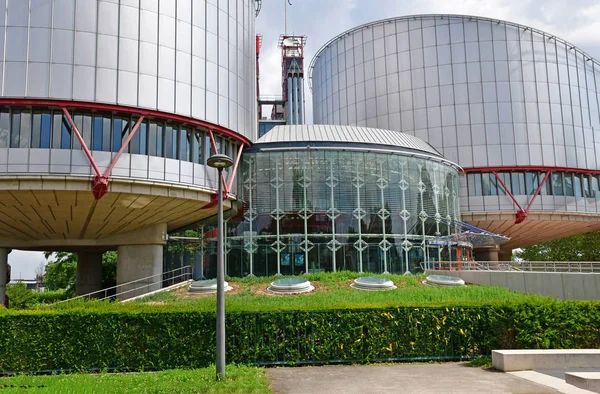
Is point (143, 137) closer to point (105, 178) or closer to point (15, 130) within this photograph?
point (105, 178)

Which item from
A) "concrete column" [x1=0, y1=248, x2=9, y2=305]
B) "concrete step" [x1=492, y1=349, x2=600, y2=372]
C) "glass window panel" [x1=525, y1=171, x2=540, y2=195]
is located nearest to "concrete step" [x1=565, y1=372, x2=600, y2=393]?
"concrete step" [x1=492, y1=349, x2=600, y2=372]

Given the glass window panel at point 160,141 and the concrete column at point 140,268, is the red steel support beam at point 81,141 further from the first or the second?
the concrete column at point 140,268

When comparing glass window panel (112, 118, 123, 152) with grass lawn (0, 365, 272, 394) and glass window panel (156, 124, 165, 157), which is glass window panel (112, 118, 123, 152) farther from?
grass lawn (0, 365, 272, 394)

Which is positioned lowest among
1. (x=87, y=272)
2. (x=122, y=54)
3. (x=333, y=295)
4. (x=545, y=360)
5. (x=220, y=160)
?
(x=545, y=360)

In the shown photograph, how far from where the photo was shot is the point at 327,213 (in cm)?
3388

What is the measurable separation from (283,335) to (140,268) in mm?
19223

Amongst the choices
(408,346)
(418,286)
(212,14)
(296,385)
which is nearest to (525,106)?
(418,286)

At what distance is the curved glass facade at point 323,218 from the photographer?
110ft

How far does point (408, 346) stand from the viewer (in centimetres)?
1515

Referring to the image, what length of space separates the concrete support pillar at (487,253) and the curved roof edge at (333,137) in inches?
807

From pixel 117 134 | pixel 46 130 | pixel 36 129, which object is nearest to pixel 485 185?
pixel 117 134

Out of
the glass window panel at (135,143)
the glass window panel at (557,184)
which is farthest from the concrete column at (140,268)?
the glass window panel at (557,184)

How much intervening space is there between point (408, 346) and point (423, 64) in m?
42.3

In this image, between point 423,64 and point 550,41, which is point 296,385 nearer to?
point 423,64
